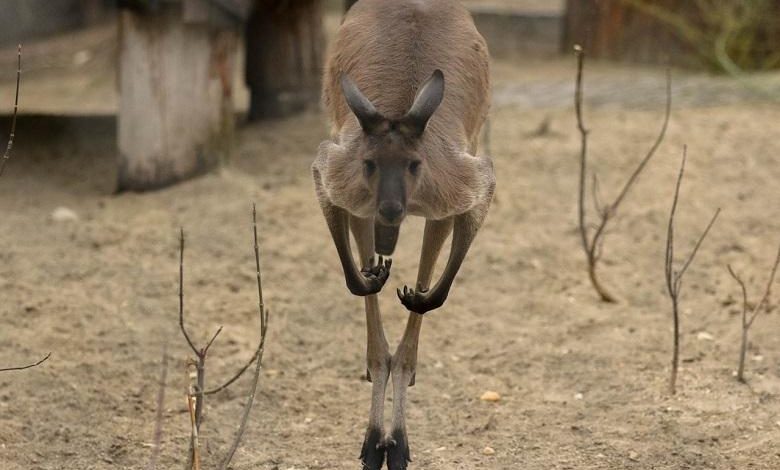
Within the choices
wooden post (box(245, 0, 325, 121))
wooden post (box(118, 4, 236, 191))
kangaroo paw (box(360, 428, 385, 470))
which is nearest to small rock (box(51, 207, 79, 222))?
wooden post (box(118, 4, 236, 191))

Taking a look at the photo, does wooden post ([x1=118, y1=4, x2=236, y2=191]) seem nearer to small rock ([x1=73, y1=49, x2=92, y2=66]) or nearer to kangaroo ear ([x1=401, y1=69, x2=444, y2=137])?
kangaroo ear ([x1=401, y1=69, x2=444, y2=137])

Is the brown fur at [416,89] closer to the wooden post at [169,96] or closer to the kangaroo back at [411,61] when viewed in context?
the kangaroo back at [411,61]

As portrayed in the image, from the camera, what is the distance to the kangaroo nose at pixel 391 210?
3.87 metres

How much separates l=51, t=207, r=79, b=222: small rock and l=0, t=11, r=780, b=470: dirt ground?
55 millimetres

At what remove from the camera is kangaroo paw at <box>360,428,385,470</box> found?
4.55 meters

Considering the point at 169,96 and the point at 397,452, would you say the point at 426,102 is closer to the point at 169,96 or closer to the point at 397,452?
the point at 397,452

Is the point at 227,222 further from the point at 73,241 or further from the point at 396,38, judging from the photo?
the point at 396,38

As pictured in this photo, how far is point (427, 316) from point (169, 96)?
2395 millimetres

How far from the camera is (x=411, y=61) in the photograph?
4648mm

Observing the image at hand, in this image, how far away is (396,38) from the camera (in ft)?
15.8

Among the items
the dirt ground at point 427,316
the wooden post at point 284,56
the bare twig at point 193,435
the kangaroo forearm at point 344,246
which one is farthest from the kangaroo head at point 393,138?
the wooden post at point 284,56

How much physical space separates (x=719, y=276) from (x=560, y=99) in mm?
3293

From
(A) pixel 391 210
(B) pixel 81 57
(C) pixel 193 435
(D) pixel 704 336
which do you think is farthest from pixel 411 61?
(B) pixel 81 57

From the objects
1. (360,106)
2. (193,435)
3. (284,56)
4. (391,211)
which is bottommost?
(284,56)
